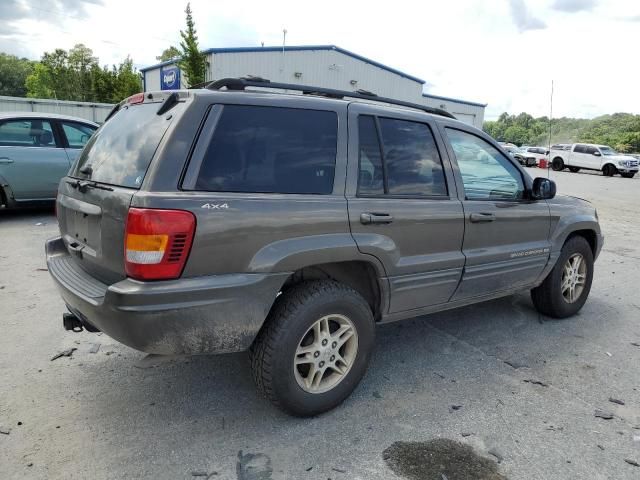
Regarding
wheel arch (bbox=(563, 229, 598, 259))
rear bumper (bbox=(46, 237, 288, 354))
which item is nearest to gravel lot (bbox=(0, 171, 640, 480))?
rear bumper (bbox=(46, 237, 288, 354))

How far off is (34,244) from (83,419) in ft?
15.5

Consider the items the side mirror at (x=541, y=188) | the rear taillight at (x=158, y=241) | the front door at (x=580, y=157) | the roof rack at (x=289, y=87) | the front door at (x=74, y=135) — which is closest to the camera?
the rear taillight at (x=158, y=241)

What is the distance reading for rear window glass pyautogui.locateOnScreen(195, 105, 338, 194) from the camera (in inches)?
99.3

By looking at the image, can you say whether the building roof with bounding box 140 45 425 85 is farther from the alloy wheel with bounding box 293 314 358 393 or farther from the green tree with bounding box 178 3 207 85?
the alloy wheel with bounding box 293 314 358 393

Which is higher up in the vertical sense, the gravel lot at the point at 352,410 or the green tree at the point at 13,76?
the green tree at the point at 13,76

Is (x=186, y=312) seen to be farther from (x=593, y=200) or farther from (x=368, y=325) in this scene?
(x=593, y=200)

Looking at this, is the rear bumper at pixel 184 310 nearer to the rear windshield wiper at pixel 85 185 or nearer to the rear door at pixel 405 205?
the rear windshield wiper at pixel 85 185

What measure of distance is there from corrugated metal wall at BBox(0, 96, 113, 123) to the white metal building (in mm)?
4214

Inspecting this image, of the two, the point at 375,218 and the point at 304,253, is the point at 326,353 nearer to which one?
the point at 304,253

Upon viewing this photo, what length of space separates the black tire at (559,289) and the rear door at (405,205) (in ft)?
4.86

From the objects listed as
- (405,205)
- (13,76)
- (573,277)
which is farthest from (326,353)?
(13,76)

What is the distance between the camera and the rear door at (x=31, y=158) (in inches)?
306

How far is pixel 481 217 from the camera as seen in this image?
3557 millimetres

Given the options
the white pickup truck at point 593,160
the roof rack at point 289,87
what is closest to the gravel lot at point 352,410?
the roof rack at point 289,87
